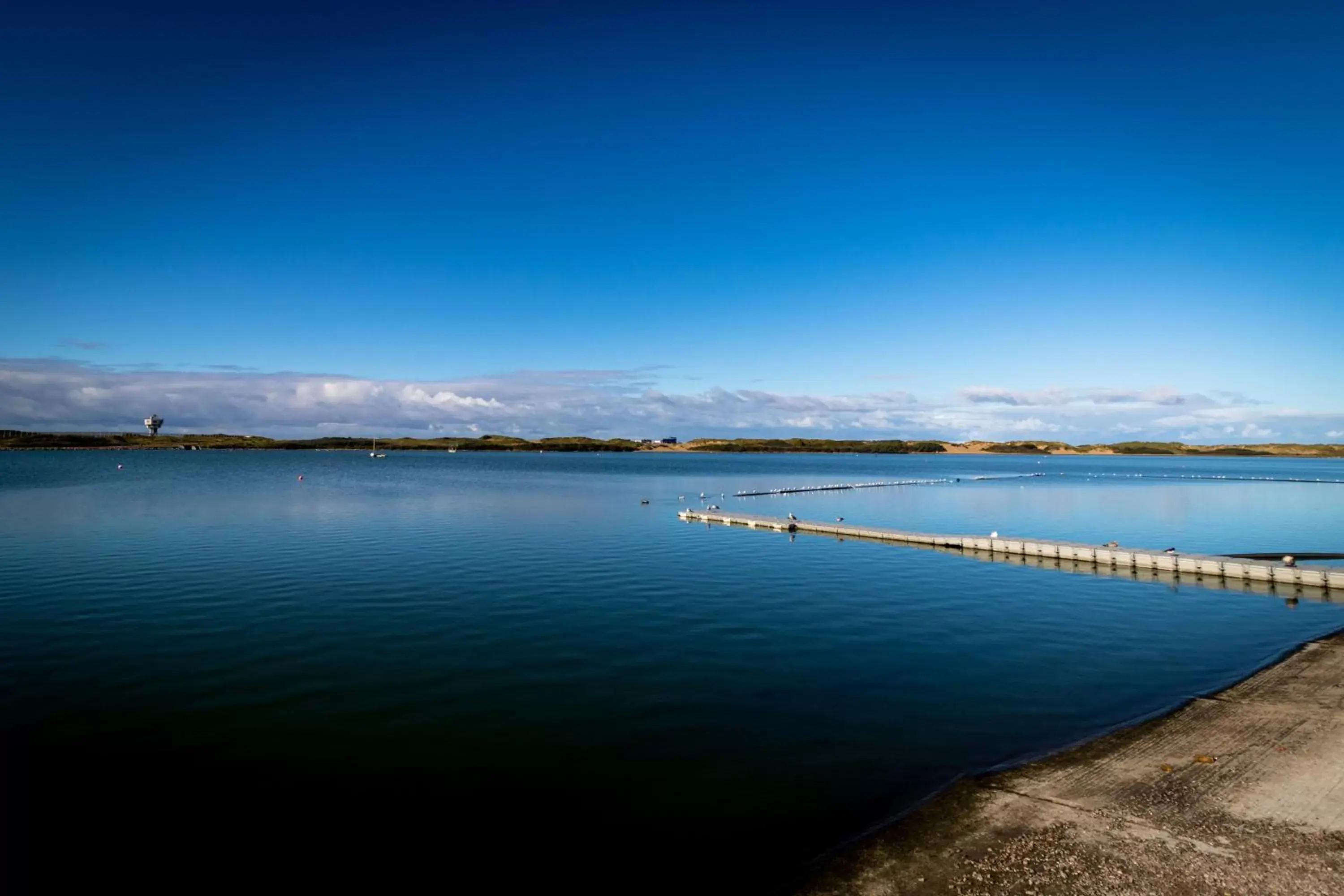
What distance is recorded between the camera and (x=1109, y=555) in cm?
3900

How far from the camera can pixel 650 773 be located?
1345 centimetres

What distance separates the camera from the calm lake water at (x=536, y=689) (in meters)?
11.3

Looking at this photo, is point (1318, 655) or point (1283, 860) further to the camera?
point (1318, 655)

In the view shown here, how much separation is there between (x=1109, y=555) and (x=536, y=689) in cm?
3416

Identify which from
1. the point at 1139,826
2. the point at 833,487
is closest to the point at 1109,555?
the point at 1139,826

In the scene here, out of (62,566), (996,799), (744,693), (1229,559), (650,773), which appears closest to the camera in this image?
(996,799)

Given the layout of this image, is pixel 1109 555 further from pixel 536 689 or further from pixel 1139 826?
pixel 536 689

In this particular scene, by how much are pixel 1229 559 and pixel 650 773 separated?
119 ft

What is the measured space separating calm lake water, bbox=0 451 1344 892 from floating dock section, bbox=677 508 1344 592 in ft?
10.9

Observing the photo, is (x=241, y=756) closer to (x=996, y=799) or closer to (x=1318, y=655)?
(x=996, y=799)

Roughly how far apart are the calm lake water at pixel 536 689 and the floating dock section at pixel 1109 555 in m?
3.31

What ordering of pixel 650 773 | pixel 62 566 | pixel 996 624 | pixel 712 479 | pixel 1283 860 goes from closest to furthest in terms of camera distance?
1. pixel 1283 860
2. pixel 650 773
3. pixel 996 624
4. pixel 62 566
5. pixel 712 479

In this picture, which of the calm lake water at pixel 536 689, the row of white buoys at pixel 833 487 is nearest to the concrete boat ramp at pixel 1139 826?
the calm lake water at pixel 536 689

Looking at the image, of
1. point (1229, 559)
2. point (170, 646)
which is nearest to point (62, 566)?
point (170, 646)
